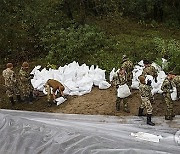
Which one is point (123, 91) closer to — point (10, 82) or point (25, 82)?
point (25, 82)

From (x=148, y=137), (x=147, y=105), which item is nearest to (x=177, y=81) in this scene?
(x=147, y=105)

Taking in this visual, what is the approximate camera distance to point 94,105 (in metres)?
9.82

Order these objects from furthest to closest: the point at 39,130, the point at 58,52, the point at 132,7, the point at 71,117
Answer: the point at 132,7, the point at 58,52, the point at 71,117, the point at 39,130

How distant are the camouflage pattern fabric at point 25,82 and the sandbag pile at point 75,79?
2.45ft

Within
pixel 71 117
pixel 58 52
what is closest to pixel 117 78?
pixel 71 117

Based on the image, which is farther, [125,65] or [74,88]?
[74,88]

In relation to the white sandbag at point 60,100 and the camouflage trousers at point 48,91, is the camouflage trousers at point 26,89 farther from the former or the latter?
the white sandbag at point 60,100

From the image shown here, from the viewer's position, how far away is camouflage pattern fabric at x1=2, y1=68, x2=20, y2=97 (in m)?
10.2

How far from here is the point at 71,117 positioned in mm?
8859

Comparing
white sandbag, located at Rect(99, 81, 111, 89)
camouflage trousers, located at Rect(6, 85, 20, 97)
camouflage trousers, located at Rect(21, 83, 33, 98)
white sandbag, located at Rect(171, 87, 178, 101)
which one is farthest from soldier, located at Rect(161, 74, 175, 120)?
camouflage trousers, located at Rect(6, 85, 20, 97)

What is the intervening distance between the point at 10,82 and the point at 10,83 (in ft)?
0.10

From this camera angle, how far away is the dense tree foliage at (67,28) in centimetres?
1355

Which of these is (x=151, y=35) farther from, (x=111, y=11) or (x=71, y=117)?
(x=71, y=117)

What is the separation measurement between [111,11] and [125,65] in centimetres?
626
